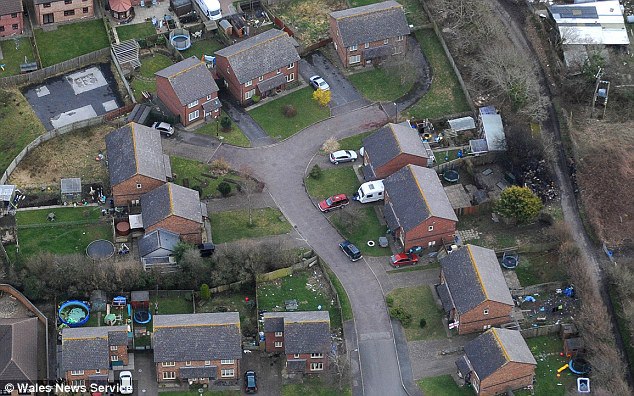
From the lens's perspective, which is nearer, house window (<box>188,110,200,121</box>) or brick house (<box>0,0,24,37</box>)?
house window (<box>188,110,200,121</box>)

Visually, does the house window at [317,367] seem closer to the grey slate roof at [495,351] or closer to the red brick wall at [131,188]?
the grey slate roof at [495,351]

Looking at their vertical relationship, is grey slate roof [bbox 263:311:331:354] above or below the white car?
above

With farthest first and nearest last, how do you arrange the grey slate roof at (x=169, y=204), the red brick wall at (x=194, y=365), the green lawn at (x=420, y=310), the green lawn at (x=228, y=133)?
the green lawn at (x=228, y=133) → the grey slate roof at (x=169, y=204) → the green lawn at (x=420, y=310) → the red brick wall at (x=194, y=365)

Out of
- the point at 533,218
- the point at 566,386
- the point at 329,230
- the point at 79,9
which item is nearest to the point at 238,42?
the point at 79,9

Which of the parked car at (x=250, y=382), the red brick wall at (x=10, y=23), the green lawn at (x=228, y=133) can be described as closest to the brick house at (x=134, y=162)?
the green lawn at (x=228, y=133)

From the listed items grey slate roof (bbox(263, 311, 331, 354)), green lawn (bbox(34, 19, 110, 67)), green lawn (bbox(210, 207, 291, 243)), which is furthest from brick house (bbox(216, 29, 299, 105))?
grey slate roof (bbox(263, 311, 331, 354))

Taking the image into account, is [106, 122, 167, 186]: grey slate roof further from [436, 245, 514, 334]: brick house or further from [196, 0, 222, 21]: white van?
[436, 245, 514, 334]: brick house

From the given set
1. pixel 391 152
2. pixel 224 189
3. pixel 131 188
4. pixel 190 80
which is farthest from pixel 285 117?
pixel 131 188
